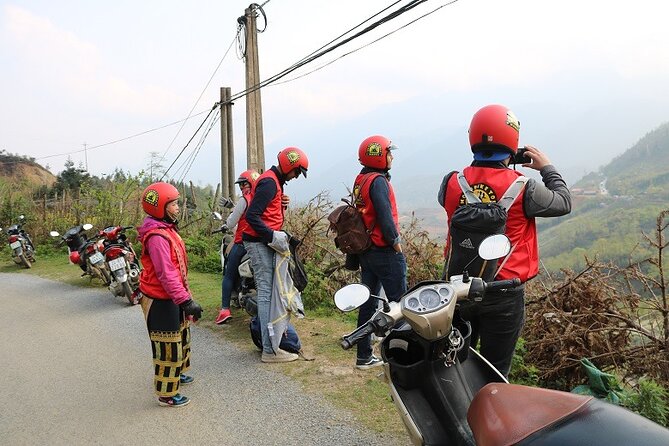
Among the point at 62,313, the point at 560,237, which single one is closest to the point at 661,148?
the point at 560,237

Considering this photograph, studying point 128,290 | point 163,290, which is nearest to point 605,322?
point 163,290

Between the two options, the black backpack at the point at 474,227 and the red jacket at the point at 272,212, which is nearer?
the black backpack at the point at 474,227

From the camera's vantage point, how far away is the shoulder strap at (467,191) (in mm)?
3122

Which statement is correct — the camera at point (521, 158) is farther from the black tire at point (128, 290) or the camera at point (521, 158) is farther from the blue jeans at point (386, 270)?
Result: the black tire at point (128, 290)

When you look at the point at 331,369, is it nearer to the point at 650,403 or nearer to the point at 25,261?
the point at 650,403

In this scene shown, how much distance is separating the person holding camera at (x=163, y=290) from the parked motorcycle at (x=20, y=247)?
1090 centimetres

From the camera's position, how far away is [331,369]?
534cm

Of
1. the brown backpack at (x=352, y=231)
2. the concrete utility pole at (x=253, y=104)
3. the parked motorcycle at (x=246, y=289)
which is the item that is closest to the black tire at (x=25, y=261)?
the concrete utility pole at (x=253, y=104)

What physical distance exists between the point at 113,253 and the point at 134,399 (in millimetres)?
4484

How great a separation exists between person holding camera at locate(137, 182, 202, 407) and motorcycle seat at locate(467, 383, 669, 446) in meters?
2.89

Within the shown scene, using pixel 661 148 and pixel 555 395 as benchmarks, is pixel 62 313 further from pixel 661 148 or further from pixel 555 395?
pixel 661 148

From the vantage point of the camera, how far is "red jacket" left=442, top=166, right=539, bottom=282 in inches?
122

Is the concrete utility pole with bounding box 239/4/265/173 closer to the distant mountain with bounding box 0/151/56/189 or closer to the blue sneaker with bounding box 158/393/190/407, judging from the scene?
the blue sneaker with bounding box 158/393/190/407

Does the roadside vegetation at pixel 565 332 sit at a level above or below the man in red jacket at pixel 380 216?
below
